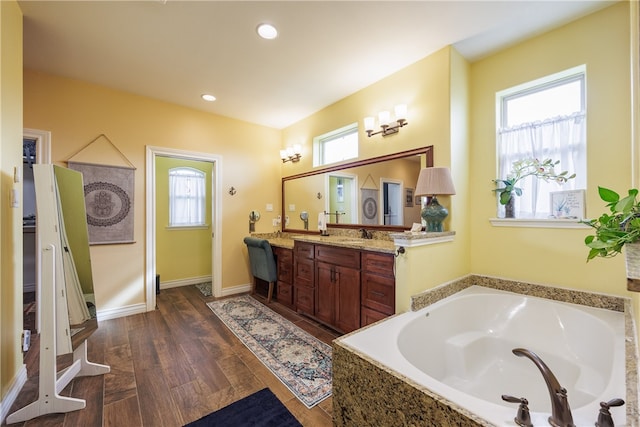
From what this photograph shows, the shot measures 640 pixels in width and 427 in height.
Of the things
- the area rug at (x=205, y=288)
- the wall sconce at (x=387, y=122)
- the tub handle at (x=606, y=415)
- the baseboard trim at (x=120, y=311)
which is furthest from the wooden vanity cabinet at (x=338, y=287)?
the baseboard trim at (x=120, y=311)

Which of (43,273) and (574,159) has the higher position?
(574,159)

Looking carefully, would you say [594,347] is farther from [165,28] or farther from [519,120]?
[165,28]

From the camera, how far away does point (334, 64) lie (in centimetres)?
253

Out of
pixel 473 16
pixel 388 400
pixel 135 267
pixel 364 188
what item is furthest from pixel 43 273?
pixel 473 16

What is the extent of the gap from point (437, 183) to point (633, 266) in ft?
5.08

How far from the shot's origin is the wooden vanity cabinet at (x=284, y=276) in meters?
3.24

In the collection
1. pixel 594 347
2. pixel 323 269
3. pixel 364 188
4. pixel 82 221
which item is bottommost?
pixel 594 347

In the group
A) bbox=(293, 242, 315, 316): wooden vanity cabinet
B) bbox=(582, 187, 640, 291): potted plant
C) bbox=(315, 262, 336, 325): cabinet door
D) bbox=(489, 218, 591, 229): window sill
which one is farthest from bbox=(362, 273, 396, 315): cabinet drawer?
bbox=(582, 187, 640, 291): potted plant

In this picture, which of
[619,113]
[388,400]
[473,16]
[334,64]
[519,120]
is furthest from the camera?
[334,64]

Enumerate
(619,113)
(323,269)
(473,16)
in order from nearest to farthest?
(619,113), (473,16), (323,269)

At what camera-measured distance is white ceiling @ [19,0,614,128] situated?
1.84m

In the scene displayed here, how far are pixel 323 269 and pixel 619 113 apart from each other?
8.40 ft

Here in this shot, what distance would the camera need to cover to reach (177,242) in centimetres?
438

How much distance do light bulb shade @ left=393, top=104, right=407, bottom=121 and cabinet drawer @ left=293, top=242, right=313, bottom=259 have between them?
1606 millimetres
